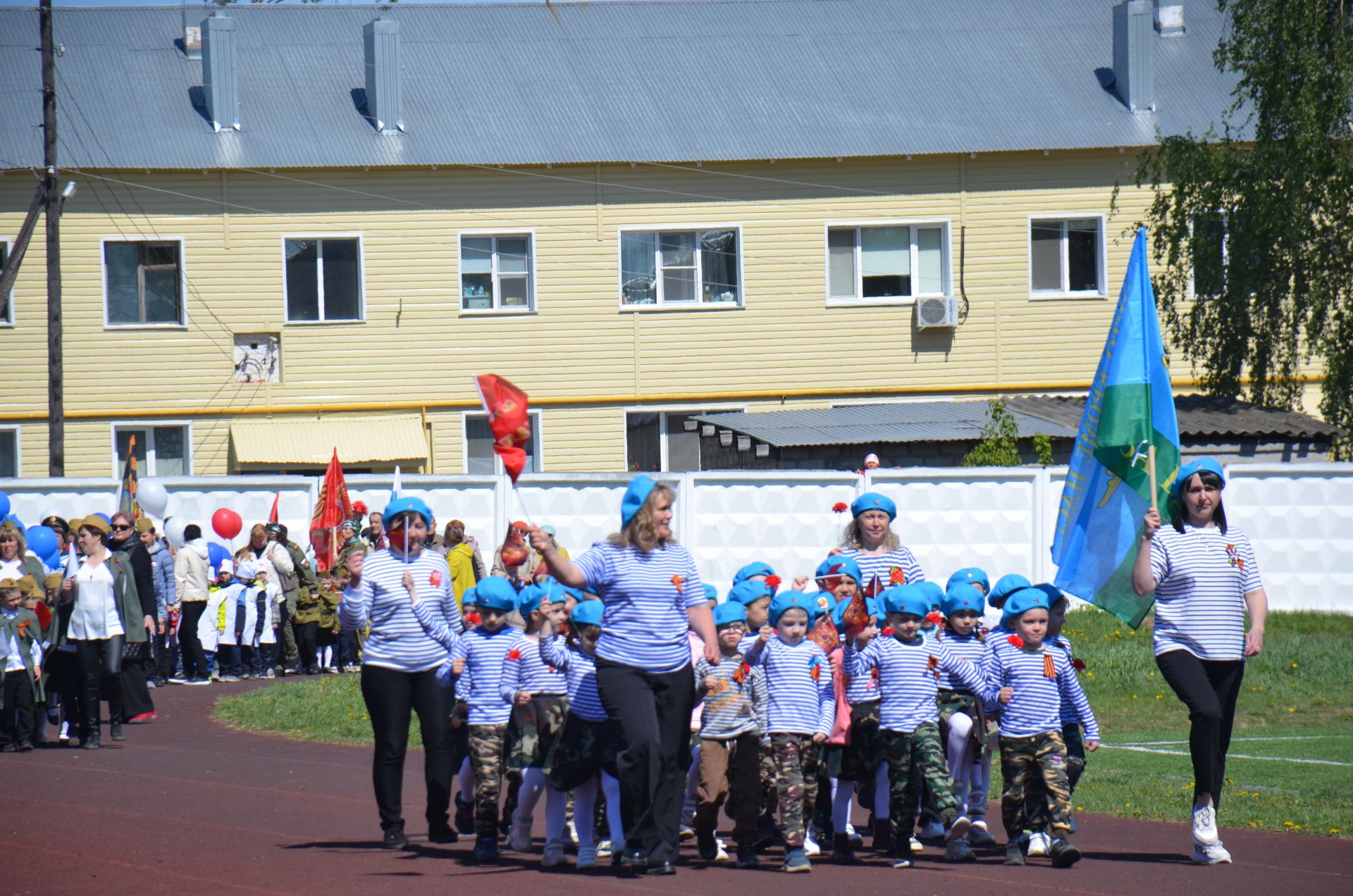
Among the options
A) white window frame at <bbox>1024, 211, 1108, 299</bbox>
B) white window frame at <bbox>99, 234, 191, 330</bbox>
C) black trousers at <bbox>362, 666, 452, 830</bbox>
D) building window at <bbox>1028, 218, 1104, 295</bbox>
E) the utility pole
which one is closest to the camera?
black trousers at <bbox>362, 666, 452, 830</bbox>

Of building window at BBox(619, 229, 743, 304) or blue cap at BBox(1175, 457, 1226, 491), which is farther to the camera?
building window at BBox(619, 229, 743, 304)

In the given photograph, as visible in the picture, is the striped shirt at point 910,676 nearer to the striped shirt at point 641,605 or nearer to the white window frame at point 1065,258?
the striped shirt at point 641,605

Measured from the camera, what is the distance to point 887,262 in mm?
29016

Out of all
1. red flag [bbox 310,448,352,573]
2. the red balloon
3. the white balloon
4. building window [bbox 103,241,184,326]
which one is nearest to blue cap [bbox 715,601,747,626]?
red flag [bbox 310,448,352,573]

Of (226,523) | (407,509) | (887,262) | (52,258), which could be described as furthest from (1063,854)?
(887,262)

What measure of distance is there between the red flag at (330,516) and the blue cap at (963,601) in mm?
11903

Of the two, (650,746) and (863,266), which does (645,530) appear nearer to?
(650,746)

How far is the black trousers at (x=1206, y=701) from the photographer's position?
835cm

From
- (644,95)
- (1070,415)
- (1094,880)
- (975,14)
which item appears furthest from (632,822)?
(975,14)

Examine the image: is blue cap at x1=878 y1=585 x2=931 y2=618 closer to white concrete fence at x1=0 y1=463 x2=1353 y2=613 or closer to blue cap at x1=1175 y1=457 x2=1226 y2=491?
blue cap at x1=1175 y1=457 x2=1226 y2=491

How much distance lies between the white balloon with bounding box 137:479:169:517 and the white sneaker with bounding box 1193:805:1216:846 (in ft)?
47.5

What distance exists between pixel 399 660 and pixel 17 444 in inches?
813

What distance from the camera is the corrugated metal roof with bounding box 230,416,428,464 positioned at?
2712 centimetres

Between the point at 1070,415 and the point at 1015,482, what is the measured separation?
4.74 m
